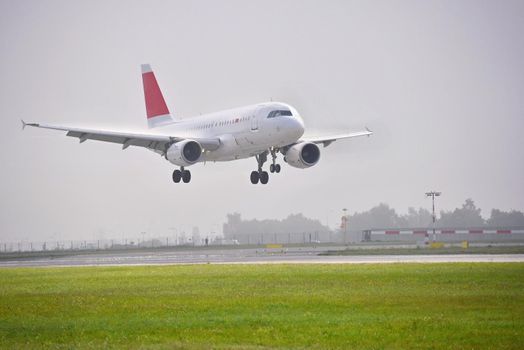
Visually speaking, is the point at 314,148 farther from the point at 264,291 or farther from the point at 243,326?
the point at 243,326

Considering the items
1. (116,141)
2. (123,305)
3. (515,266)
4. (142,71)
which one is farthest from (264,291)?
(142,71)

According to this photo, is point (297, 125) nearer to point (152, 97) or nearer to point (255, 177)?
point (255, 177)

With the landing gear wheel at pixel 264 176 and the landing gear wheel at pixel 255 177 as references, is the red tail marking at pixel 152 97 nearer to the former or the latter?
the landing gear wheel at pixel 255 177

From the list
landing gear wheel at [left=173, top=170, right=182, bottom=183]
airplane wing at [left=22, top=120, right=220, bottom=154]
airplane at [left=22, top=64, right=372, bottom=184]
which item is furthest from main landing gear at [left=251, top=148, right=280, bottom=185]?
landing gear wheel at [left=173, top=170, right=182, bottom=183]

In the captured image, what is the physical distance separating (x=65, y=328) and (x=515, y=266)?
78.5ft

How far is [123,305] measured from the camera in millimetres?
31016

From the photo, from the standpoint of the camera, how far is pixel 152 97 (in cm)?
9231

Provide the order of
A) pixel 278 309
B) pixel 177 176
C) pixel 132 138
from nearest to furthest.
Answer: pixel 278 309
pixel 132 138
pixel 177 176

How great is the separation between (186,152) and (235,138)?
4286 mm

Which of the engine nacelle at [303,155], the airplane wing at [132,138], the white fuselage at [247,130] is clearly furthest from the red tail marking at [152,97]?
the engine nacelle at [303,155]

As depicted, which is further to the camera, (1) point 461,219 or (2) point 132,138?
(1) point 461,219

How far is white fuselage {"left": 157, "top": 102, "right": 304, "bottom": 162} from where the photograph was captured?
65.4m

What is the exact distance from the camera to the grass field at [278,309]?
906 inches

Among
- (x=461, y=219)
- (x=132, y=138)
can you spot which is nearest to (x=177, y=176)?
(x=132, y=138)
